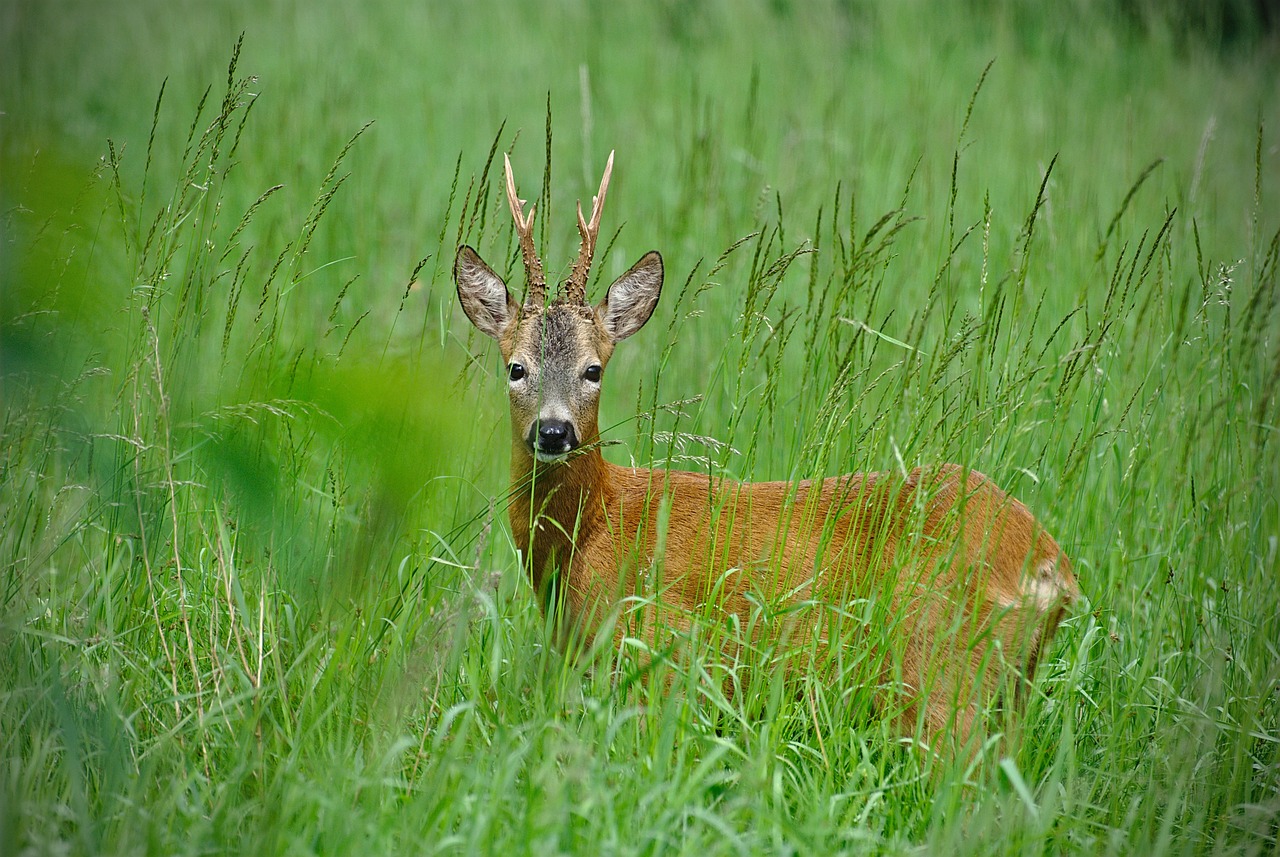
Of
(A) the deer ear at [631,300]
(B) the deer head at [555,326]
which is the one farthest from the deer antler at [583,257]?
(A) the deer ear at [631,300]

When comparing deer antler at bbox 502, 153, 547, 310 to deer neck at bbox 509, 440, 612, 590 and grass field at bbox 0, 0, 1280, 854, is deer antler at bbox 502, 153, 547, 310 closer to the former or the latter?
grass field at bbox 0, 0, 1280, 854

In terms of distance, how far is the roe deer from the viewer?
2.65m

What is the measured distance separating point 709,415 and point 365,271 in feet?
5.96

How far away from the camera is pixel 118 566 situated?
2.93m

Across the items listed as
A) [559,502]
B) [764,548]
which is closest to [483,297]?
[559,502]

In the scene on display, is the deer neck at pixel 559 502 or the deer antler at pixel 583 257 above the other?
the deer antler at pixel 583 257

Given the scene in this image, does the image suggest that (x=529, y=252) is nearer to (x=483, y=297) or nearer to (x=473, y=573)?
(x=483, y=297)

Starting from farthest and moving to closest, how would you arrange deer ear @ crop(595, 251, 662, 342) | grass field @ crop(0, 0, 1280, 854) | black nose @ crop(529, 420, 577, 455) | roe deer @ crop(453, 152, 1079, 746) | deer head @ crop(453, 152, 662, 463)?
1. deer ear @ crop(595, 251, 662, 342)
2. deer head @ crop(453, 152, 662, 463)
3. black nose @ crop(529, 420, 577, 455)
4. roe deer @ crop(453, 152, 1079, 746)
5. grass field @ crop(0, 0, 1280, 854)

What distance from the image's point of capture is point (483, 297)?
145 inches

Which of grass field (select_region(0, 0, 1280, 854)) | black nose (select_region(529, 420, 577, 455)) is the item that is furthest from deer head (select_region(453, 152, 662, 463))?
grass field (select_region(0, 0, 1280, 854))

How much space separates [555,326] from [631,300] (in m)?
0.34

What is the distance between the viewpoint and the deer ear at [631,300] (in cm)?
369

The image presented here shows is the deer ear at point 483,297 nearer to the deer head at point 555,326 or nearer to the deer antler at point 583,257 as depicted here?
Answer: the deer head at point 555,326

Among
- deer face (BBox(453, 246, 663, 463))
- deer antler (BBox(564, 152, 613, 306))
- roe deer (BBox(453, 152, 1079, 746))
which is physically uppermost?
deer antler (BBox(564, 152, 613, 306))
